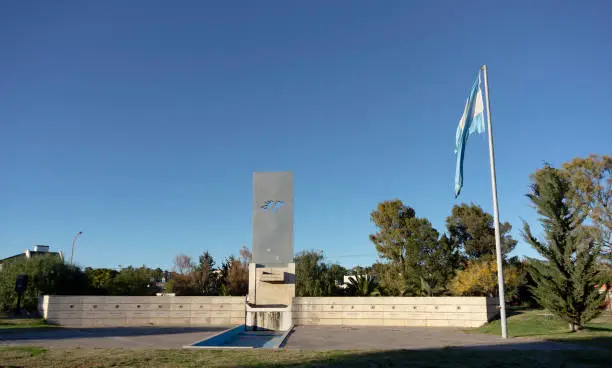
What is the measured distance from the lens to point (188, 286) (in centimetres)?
3219

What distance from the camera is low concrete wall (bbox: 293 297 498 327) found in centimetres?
1952

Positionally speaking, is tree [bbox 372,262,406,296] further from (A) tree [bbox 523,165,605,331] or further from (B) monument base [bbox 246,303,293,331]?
(A) tree [bbox 523,165,605,331]

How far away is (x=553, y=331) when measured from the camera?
14469mm

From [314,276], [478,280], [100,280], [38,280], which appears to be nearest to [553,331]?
[478,280]

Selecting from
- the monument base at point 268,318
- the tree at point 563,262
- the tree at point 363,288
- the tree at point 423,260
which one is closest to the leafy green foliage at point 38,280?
the monument base at point 268,318

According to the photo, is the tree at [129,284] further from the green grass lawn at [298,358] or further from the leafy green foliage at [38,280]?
the green grass lawn at [298,358]

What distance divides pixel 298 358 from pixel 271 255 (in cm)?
1478

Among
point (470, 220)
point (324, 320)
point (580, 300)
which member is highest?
point (470, 220)

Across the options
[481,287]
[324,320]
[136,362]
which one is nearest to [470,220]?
[481,287]

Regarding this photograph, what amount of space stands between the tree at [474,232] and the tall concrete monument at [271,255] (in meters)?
16.9

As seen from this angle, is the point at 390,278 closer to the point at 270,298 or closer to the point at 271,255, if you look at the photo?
the point at 271,255

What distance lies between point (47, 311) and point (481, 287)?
82.6 ft

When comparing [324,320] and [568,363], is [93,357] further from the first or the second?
[324,320]

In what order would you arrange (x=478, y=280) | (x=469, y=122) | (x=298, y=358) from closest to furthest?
1. (x=298, y=358)
2. (x=469, y=122)
3. (x=478, y=280)
